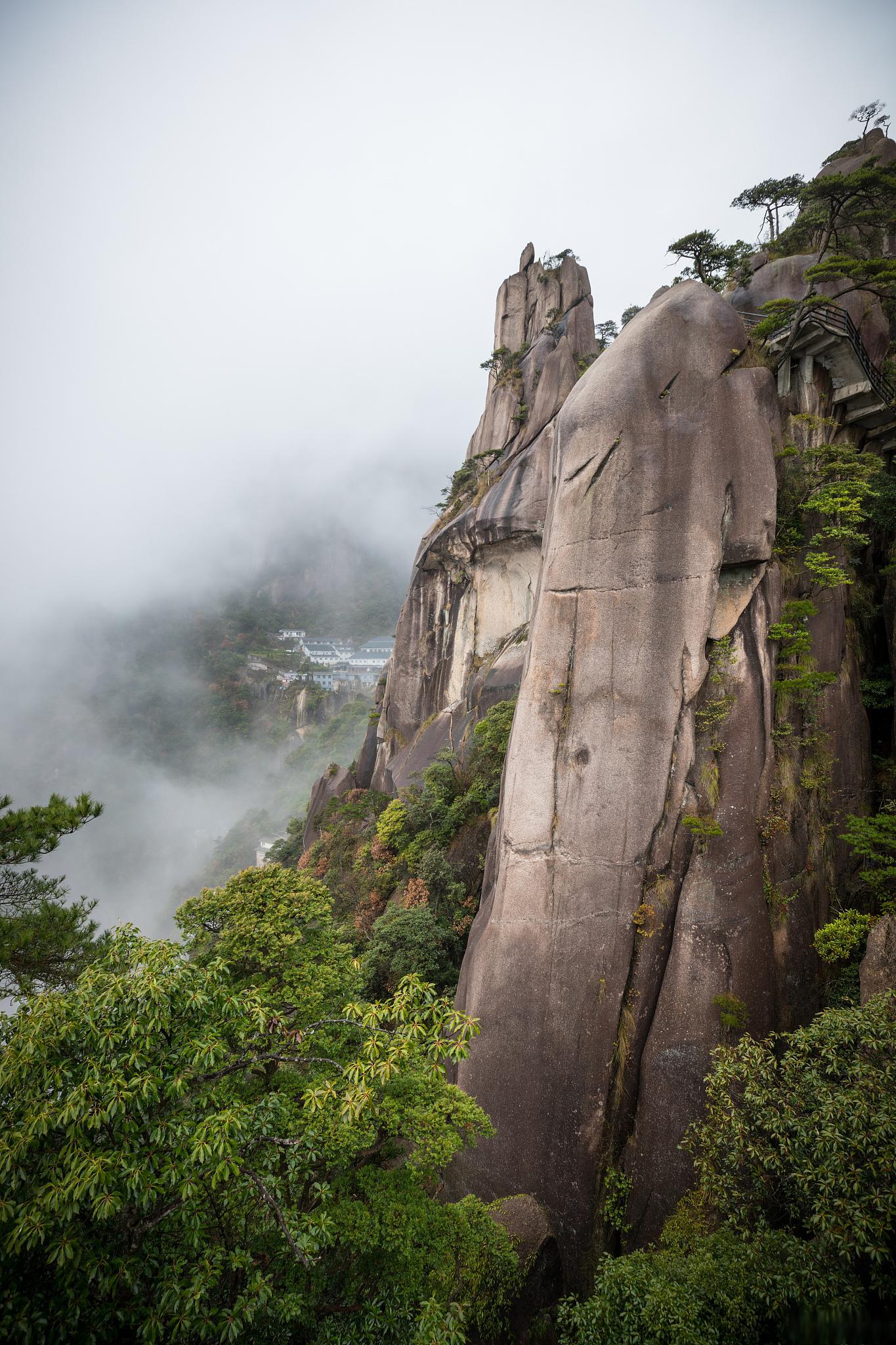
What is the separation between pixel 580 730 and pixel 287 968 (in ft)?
24.0

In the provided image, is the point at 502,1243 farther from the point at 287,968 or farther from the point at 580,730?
the point at 580,730

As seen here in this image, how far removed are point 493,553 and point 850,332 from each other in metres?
14.8

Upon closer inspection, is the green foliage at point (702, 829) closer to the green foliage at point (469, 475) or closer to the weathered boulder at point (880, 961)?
the weathered boulder at point (880, 961)

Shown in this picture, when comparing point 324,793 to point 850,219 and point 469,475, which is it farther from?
point 850,219

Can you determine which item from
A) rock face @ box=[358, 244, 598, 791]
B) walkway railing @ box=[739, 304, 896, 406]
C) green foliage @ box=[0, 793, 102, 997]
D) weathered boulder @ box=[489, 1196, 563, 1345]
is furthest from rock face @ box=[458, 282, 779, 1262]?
rock face @ box=[358, 244, 598, 791]

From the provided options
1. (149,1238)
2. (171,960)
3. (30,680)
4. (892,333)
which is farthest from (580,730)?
(30,680)

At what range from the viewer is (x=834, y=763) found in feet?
37.5

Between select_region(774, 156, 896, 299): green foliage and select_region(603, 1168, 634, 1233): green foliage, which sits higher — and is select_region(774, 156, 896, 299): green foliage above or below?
above

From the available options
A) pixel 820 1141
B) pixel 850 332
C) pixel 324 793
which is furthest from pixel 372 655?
pixel 820 1141

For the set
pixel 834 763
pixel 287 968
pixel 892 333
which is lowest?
pixel 287 968

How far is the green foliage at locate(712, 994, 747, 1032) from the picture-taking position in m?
9.59

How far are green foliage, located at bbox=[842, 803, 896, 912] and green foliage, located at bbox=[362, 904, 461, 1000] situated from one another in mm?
10151

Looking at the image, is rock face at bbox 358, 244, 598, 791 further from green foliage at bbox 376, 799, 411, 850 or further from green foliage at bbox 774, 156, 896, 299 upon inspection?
green foliage at bbox 774, 156, 896, 299

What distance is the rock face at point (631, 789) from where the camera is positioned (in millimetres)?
9875
